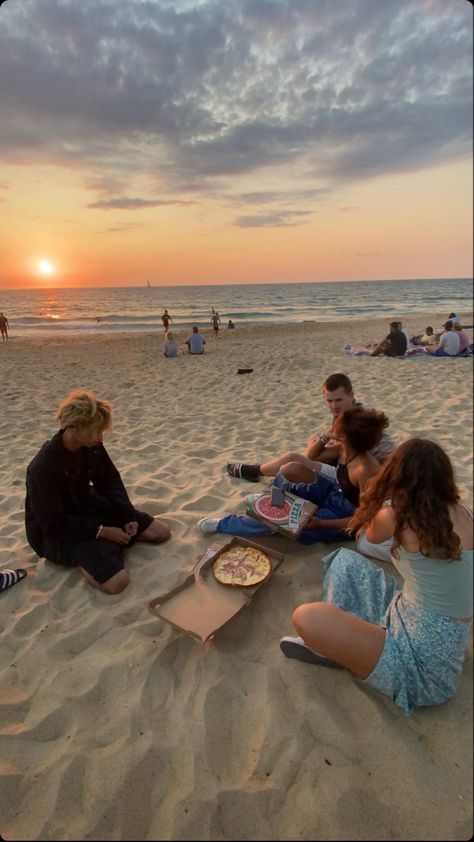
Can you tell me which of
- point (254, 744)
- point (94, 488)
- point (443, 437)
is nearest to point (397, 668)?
point (254, 744)

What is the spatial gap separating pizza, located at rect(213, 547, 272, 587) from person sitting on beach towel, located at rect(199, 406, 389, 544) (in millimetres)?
275

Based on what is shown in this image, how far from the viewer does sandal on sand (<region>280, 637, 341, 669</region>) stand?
169 cm

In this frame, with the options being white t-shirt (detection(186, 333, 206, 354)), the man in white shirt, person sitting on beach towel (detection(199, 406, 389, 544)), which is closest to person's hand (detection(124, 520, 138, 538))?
person sitting on beach towel (detection(199, 406, 389, 544))

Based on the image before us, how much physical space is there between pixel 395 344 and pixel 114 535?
8.24 metres

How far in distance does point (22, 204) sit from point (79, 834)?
3362 millimetres

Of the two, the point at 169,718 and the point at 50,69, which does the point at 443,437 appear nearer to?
the point at 169,718

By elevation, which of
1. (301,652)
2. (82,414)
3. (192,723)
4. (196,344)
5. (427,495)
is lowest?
(192,723)

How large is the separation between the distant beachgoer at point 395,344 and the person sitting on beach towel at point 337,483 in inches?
276

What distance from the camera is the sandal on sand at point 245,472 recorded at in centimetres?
343

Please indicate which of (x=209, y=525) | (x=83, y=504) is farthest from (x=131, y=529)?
(x=209, y=525)

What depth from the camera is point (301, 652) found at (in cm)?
173

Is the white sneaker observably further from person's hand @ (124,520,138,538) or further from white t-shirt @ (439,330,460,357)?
white t-shirt @ (439,330,460,357)

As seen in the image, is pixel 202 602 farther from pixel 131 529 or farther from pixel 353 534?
pixel 353 534

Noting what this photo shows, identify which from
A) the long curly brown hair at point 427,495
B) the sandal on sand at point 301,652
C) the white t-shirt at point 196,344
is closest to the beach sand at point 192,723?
the sandal on sand at point 301,652
